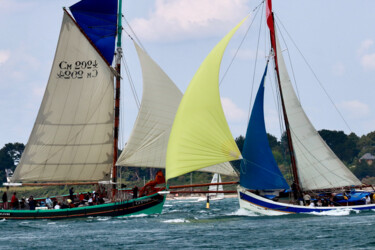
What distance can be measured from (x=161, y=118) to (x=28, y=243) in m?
19.5

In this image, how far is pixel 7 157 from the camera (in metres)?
168

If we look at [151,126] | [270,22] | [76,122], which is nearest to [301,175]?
[270,22]

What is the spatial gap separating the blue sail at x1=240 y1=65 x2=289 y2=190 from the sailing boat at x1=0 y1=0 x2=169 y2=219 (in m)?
10.7

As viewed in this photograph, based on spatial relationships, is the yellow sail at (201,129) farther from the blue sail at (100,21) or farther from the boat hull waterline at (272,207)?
the blue sail at (100,21)

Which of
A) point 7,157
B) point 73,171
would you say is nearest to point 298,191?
point 73,171

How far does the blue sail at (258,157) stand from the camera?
52.6 m

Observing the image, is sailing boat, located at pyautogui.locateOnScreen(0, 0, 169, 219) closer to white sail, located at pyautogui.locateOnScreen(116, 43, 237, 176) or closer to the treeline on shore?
white sail, located at pyautogui.locateOnScreen(116, 43, 237, 176)

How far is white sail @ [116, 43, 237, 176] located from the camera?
5994cm

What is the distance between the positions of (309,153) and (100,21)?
2321cm

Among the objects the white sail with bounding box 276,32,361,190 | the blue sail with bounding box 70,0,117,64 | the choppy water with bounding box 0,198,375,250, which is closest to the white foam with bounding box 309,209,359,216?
the choppy water with bounding box 0,198,375,250

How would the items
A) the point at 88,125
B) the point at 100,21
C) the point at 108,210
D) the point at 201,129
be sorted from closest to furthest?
1. the point at 201,129
2. the point at 108,210
3. the point at 88,125
4. the point at 100,21

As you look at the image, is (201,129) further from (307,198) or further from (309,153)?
(307,198)

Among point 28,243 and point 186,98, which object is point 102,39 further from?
point 28,243

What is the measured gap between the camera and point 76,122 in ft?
205
